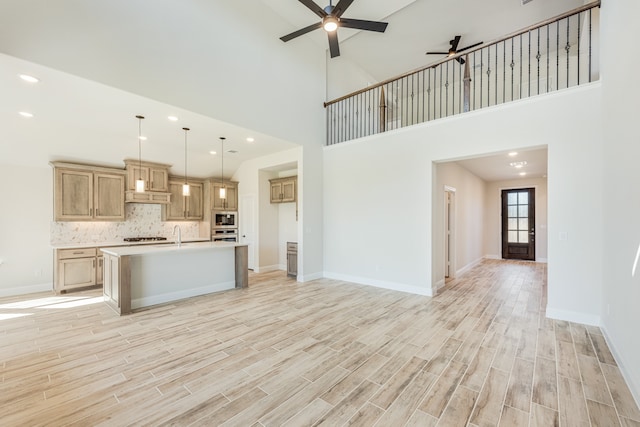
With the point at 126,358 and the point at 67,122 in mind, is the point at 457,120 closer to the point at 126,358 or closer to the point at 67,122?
the point at 126,358

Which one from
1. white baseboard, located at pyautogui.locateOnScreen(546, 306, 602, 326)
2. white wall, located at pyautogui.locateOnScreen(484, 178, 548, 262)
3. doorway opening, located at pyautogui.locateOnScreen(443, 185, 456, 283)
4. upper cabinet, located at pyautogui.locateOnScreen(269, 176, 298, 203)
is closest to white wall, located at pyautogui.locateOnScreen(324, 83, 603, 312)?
white baseboard, located at pyautogui.locateOnScreen(546, 306, 602, 326)

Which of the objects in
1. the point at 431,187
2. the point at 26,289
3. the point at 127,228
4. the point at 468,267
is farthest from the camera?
the point at 468,267

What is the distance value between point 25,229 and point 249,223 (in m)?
4.37

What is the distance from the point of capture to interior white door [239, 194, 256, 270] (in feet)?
24.1

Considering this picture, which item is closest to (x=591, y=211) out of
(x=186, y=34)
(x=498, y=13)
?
(x=498, y=13)

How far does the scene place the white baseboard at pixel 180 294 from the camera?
167 inches

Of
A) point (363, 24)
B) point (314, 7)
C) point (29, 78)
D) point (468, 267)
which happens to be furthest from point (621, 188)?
point (29, 78)

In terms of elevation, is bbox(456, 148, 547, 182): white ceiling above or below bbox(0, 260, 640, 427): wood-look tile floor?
above

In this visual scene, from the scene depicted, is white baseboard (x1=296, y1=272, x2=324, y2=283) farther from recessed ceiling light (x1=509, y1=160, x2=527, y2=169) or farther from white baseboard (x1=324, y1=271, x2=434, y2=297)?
recessed ceiling light (x1=509, y1=160, x2=527, y2=169)

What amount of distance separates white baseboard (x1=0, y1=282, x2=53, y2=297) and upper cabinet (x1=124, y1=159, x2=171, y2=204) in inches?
86.1

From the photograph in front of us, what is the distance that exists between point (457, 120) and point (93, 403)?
220 inches

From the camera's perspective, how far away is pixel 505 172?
7844mm

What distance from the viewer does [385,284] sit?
5.38 m

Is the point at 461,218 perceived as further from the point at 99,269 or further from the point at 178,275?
the point at 99,269
